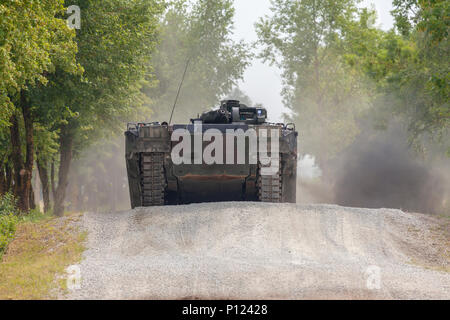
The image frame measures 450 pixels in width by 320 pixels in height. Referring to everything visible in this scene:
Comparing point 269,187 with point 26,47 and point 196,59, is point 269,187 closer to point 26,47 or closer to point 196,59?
point 26,47

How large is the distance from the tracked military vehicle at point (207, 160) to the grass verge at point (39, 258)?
7.17 ft

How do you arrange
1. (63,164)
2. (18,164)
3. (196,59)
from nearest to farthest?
1. (18,164)
2. (63,164)
3. (196,59)

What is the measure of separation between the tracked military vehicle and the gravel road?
1067mm

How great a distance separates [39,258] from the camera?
10.9 metres

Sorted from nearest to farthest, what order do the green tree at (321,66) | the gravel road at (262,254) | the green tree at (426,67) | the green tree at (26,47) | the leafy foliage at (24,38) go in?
the gravel road at (262,254) < the leafy foliage at (24,38) < the green tree at (26,47) < the green tree at (426,67) < the green tree at (321,66)

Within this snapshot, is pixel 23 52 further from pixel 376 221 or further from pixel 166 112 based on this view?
pixel 166 112

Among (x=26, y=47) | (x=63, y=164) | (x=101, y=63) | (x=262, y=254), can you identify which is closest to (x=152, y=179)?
(x=26, y=47)

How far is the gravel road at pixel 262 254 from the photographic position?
8039mm

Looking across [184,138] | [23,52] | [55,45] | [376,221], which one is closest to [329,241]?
[376,221]

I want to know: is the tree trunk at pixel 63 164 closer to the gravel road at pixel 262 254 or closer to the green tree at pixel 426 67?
the gravel road at pixel 262 254

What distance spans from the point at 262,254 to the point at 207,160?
466 cm

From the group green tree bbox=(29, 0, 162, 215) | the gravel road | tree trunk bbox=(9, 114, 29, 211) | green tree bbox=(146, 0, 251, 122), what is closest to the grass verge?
the gravel road

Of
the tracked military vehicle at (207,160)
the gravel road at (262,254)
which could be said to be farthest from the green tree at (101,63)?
the gravel road at (262,254)

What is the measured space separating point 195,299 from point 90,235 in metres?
5.95
